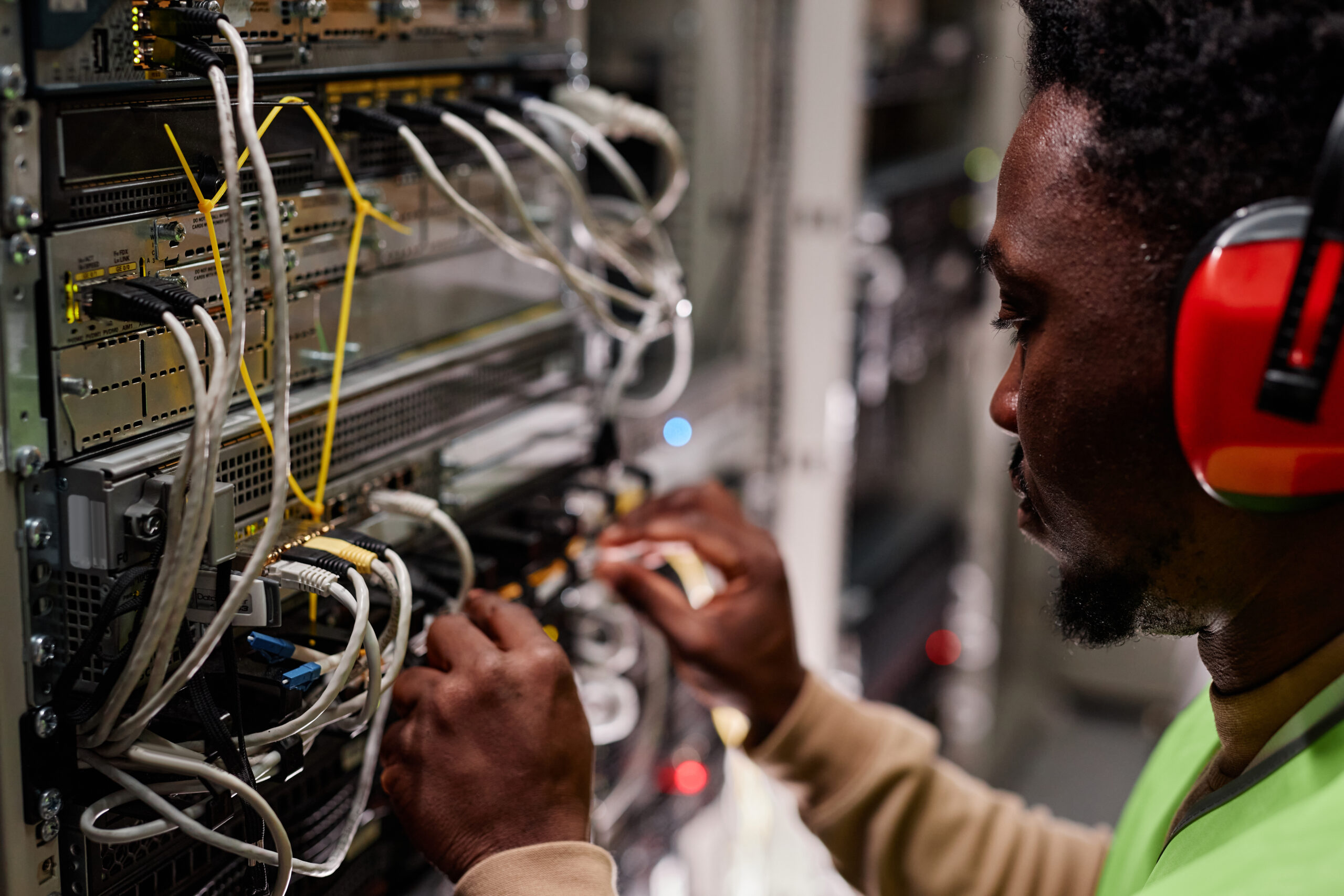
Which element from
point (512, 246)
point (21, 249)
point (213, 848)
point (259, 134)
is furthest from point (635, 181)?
point (213, 848)

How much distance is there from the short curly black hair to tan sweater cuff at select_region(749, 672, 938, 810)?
825 mm

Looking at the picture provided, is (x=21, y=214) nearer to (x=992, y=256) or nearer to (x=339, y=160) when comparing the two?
(x=339, y=160)

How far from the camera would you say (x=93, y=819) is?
0.87 metres

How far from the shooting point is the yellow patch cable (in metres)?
0.91

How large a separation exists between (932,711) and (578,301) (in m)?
2.03

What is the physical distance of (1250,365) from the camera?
72 cm

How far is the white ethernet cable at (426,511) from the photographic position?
1096 mm

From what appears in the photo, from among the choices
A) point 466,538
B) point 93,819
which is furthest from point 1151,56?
point 93,819

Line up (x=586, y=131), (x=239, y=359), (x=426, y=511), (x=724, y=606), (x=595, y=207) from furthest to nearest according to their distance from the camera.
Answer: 1. (x=595, y=207)
2. (x=724, y=606)
3. (x=586, y=131)
4. (x=426, y=511)
5. (x=239, y=359)

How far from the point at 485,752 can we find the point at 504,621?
0.39 ft

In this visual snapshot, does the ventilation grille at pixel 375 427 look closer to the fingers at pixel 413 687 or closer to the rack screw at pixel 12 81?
the fingers at pixel 413 687

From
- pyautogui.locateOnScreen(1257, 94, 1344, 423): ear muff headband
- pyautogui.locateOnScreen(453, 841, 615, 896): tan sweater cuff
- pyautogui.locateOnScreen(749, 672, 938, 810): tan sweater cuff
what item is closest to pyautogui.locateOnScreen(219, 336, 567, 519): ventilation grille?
pyautogui.locateOnScreen(453, 841, 615, 896): tan sweater cuff

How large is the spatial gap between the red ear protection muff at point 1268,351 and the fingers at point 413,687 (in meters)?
0.61

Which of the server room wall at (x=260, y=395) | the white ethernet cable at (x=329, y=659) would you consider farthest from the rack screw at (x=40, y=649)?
the white ethernet cable at (x=329, y=659)
